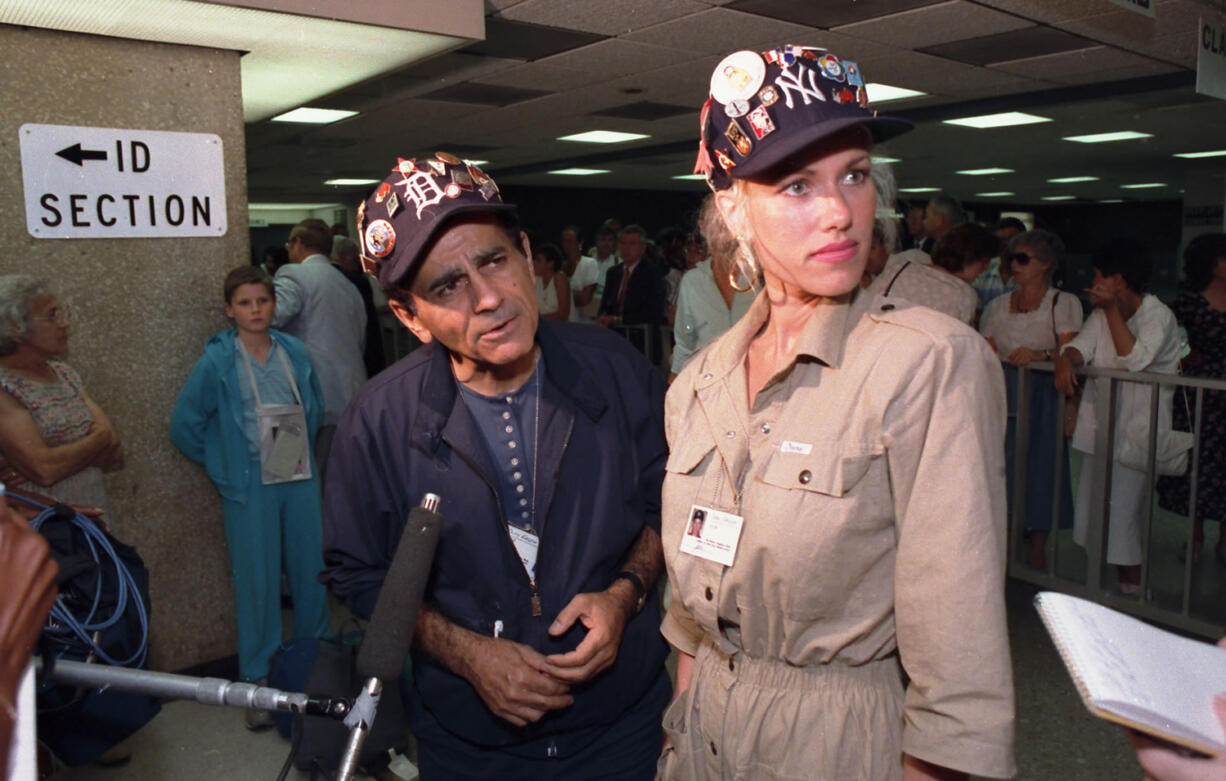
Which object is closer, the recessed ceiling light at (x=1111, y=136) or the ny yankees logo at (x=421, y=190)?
the ny yankees logo at (x=421, y=190)

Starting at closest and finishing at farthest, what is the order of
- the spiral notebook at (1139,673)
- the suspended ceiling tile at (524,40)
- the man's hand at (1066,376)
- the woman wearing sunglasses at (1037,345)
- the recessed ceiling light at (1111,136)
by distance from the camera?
the spiral notebook at (1139,673) → the man's hand at (1066,376) → the woman wearing sunglasses at (1037,345) → the suspended ceiling tile at (524,40) → the recessed ceiling light at (1111,136)

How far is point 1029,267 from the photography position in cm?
496

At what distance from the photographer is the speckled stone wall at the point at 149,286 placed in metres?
3.31

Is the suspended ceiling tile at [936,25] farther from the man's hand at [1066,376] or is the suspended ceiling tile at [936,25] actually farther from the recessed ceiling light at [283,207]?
the recessed ceiling light at [283,207]

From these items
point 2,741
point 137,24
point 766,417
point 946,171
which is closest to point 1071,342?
point 766,417

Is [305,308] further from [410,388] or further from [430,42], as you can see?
[410,388]

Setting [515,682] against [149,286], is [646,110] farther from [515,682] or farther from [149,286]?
[515,682]

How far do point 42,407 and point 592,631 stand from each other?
2556 mm

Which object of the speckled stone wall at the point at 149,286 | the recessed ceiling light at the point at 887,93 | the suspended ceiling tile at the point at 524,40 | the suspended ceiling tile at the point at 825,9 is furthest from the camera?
the recessed ceiling light at the point at 887,93

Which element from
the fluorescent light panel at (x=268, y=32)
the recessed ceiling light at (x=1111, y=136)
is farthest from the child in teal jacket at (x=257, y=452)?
the recessed ceiling light at (x=1111, y=136)

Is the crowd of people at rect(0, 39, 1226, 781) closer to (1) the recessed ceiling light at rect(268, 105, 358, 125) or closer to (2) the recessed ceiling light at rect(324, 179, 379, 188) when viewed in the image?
(1) the recessed ceiling light at rect(268, 105, 358, 125)

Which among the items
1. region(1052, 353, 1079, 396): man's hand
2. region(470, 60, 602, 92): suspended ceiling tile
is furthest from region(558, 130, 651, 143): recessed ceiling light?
region(1052, 353, 1079, 396): man's hand

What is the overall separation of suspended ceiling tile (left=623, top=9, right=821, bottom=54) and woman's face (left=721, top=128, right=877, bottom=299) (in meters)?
4.24

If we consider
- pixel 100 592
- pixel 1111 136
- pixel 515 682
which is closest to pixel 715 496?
pixel 515 682
